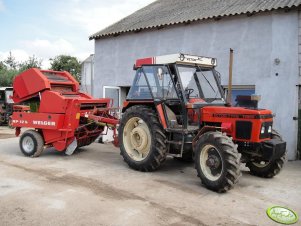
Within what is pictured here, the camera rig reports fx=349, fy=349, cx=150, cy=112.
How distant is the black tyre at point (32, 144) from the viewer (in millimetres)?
8086

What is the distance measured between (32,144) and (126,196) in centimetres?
378

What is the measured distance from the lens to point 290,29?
845cm

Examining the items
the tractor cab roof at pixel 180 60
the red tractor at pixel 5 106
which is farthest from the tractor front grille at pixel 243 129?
the red tractor at pixel 5 106

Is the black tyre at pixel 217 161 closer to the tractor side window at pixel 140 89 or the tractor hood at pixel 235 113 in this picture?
the tractor hood at pixel 235 113

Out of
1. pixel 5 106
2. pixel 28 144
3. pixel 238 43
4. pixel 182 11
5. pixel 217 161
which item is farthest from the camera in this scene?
pixel 5 106

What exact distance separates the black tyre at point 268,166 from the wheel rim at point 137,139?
6.62ft

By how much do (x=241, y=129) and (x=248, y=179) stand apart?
3.75ft

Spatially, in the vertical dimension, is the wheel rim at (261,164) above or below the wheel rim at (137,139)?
below

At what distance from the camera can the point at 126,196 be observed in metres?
5.34

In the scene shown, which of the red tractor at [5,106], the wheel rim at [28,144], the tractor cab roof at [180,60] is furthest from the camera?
the red tractor at [5,106]

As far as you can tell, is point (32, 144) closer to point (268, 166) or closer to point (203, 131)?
point (203, 131)

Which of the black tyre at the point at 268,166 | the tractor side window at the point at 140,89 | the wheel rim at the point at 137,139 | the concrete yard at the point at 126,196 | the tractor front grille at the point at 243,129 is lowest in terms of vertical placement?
the concrete yard at the point at 126,196

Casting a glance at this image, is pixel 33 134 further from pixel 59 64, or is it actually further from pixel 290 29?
pixel 59 64

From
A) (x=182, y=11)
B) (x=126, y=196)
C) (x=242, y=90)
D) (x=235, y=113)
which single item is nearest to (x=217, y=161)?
(x=235, y=113)
